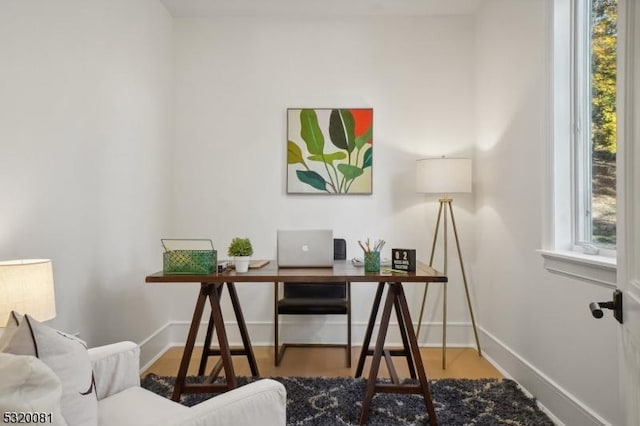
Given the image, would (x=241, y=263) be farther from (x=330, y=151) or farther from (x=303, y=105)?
(x=303, y=105)

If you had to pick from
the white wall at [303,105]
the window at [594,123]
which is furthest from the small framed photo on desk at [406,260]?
the white wall at [303,105]

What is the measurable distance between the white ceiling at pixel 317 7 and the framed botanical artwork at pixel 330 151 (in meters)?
0.84

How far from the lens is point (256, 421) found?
114 centimetres

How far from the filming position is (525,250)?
8.08 ft

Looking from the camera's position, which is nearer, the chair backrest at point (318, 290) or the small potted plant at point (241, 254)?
the small potted plant at point (241, 254)

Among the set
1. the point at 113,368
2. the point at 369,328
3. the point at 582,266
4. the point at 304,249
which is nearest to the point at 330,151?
the point at 304,249

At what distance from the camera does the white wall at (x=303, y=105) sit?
333 centimetres

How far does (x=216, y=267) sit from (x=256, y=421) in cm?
111

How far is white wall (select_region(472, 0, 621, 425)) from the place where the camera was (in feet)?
6.08

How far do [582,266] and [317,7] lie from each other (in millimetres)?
2756

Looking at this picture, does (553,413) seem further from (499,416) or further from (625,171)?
(625,171)

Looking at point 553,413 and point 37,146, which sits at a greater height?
point 37,146

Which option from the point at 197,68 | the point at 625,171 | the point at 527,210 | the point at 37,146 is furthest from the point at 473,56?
the point at 37,146

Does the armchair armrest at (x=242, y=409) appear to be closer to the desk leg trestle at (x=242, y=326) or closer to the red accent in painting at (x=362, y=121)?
the desk leg trestle at (x=242, y=326)
